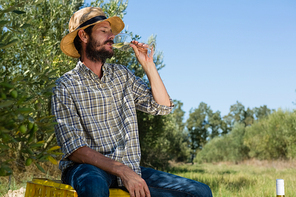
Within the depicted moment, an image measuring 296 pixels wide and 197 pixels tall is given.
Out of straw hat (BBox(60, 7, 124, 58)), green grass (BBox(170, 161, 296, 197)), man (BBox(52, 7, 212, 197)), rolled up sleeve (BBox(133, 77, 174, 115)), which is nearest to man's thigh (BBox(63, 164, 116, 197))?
man (BBox(52, 7, 212, 197))

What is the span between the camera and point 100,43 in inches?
119

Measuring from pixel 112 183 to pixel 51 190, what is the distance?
22.0 inches

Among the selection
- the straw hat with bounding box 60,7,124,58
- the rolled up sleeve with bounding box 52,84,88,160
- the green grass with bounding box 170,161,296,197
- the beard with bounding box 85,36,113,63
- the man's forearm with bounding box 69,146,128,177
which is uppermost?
the straw hat with bounding box 60,7,124,58

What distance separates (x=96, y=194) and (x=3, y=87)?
94 centimetres

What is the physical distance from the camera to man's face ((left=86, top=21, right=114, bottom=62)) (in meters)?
3.01

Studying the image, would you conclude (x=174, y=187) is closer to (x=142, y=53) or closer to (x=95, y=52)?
(x=142, y=53)

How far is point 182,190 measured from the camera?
2.53 metres

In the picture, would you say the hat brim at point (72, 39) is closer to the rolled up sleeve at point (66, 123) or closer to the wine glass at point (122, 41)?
the wine glass at point (122, 41)

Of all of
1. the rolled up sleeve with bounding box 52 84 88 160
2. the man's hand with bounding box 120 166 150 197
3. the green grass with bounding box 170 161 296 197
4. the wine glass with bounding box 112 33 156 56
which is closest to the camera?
the man's hand with bounding box 120 166 150 197

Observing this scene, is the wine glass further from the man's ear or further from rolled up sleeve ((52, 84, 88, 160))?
rolled up sleeve ((52, 84, 88, 160))

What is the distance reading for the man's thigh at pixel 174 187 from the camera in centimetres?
251

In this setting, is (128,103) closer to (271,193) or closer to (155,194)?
(155,194)

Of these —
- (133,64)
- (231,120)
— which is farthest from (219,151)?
(133,64)

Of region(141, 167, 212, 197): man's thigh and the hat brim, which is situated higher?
the hat brim
